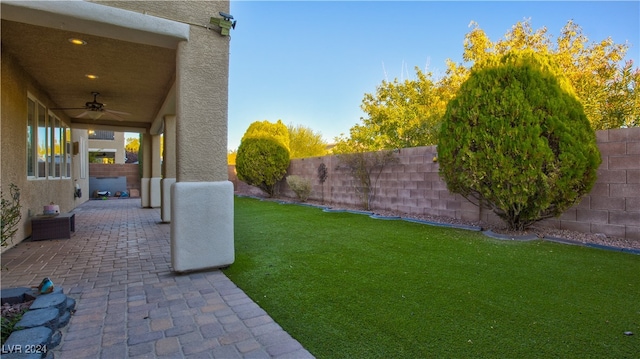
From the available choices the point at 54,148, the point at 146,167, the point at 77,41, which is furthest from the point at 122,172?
the point at 77,41

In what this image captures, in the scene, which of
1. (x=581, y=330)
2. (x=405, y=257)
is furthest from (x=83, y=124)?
(x=581, y=330)

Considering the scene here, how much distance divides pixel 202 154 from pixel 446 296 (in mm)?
3182

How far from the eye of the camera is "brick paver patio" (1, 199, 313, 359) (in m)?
2.33

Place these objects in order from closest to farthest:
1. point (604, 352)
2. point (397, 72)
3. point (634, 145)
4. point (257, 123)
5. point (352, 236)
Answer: point (604, 352) → point (634, 145) → point (352, 236) → point (257, 123) → point (397, 72)

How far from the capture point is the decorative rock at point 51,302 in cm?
275

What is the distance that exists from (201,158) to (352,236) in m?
3.27

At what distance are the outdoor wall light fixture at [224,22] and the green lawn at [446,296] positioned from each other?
3054 mm

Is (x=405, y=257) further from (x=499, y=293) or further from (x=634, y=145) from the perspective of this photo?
(x=634, y=145)

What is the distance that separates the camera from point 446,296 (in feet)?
10.4

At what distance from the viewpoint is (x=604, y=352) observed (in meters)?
2.18

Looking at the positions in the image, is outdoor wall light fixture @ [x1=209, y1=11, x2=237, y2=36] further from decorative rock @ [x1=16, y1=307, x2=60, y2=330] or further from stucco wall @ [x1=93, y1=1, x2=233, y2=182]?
decorative rock @ [x1=16, y1=307, x2=60, y2=330]

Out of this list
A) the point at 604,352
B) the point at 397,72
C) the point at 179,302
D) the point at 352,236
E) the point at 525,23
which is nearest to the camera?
the point at 604,352

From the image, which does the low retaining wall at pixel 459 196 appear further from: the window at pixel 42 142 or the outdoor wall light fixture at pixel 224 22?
the window at pixel 42 142

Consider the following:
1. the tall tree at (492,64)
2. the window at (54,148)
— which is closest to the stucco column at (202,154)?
the tall tree at (492,64)
